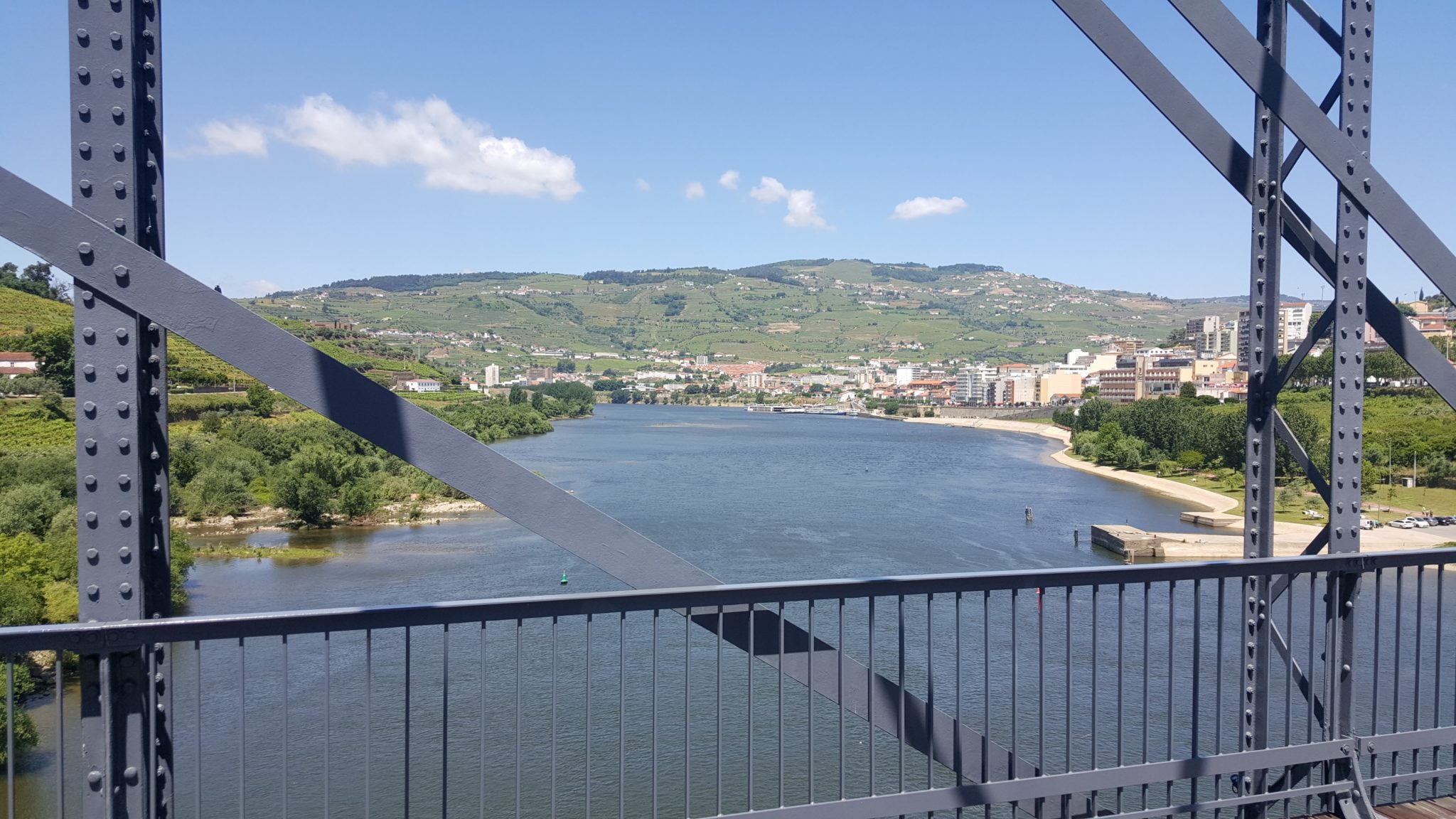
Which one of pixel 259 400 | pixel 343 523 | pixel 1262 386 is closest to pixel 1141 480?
pixel 343 523

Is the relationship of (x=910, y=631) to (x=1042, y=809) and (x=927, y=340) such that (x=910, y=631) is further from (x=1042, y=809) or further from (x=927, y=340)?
(x=927, y=340)

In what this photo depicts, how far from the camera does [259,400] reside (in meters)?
51.6

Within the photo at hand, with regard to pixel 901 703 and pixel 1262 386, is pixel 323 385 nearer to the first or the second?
pixel 901 703

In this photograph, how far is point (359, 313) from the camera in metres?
139

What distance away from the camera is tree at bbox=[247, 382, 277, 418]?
51344mm

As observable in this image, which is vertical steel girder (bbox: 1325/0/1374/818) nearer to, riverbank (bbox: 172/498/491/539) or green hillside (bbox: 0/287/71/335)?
riverbank (bbox: 172/498/491/539)

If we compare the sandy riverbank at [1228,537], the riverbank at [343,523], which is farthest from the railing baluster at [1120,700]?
the riverbank at [343,523]

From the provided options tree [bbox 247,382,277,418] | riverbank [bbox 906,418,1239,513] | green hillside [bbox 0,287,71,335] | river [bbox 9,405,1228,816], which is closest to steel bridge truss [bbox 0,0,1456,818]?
river [bbox 9,405,1228,816]

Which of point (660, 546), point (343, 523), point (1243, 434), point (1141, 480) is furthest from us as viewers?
point (1141, 480)

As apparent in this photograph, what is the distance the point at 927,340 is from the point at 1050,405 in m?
86.9

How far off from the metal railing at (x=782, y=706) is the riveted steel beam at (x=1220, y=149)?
610 mm

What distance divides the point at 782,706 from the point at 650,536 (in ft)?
90.5

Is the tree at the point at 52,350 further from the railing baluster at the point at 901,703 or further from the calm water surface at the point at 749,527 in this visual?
the railing baluster at the point at 901,703

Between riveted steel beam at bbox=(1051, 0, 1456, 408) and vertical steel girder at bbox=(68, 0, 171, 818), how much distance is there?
7.07 ft
